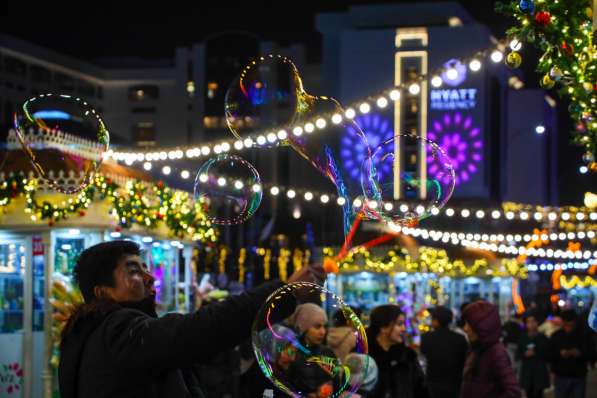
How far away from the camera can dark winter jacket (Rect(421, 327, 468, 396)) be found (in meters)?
12.5

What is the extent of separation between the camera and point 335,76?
71.6m

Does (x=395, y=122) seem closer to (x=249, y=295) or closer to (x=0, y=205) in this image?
(x=0, y=205)

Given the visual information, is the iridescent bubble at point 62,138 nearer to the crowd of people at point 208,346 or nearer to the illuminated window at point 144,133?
the crowd of people at point 208,346

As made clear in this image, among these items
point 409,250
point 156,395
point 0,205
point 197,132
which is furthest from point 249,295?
point 197,132

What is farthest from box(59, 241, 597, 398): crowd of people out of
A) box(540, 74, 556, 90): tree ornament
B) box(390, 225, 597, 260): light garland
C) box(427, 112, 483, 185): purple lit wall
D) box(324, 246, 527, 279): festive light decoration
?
box(427, 112, 483, 185): purple lit wall

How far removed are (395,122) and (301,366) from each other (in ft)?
205

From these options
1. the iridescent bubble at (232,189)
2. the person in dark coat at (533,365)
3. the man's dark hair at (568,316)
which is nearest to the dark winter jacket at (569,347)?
the man's dark hair at (568,316)

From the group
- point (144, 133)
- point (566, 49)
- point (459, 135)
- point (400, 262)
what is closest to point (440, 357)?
point (566, 49)

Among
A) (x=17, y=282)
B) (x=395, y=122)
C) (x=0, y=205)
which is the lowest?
(x=17, y=282)

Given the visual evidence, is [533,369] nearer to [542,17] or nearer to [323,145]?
[323,145]

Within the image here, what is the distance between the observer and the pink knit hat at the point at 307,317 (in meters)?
6.73

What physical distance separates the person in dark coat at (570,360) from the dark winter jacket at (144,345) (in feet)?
38.3

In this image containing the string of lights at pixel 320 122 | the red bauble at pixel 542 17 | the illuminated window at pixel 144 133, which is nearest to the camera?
the red bauble at pixel 542 17

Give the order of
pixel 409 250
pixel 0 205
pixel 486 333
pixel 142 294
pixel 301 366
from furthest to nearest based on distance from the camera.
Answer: pixel 409 250 < pixel 0 205 < pixel 486 333 < pixel 301 366 < pixel 142 294
